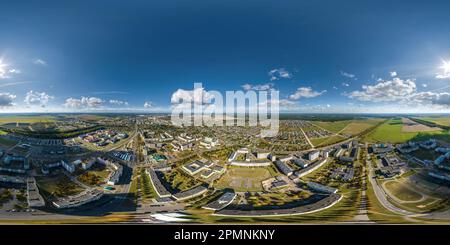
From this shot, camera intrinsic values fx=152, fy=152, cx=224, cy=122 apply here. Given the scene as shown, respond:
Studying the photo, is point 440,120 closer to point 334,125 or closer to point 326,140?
point 334,125

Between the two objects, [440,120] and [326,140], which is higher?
[440,120]

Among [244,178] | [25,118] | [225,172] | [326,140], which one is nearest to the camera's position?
[244,178]

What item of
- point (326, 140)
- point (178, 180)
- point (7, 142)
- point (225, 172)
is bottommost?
point (178, 180)

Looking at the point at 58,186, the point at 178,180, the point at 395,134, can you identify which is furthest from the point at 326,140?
the point at 58,186

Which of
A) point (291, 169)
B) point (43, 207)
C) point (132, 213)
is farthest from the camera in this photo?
point (291, 169)
